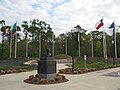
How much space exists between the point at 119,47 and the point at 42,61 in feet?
182

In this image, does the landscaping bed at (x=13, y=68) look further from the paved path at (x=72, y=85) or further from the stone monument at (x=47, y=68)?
the stone monument at (x=47, y=68)

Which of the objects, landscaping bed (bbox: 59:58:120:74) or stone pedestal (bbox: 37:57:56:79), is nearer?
stone pedestal (bbox: 37:57:56:79)

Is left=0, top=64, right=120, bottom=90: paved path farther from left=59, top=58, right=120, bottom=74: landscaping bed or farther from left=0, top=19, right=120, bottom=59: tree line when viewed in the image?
left=0, top=19, right=120, bottom=59: tree line

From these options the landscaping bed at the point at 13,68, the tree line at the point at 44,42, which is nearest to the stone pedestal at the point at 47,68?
the landscaping bed at the point at 13,68

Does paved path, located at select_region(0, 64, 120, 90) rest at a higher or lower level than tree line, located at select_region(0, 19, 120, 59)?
lower

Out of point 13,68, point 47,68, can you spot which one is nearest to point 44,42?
point 13,68

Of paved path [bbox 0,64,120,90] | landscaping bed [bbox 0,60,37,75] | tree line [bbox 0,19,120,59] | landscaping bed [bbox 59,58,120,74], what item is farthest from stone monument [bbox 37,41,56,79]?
tree line [bbox 0,19,120,59]

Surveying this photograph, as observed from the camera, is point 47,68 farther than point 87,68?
No

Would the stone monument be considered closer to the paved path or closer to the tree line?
the paved path

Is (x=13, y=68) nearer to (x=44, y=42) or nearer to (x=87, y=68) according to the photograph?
(x=87, y=68)

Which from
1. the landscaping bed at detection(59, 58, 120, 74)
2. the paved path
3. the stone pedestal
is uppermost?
the stone pedestal

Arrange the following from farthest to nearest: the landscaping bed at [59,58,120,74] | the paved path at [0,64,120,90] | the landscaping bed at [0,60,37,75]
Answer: the landscaping bed at [0,60,37,75]
the landscaping bed at [59,58,120,74]
the paved path at [0,64,120,90]

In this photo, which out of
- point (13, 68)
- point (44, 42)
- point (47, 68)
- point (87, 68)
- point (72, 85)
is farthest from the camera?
point (44, 42)

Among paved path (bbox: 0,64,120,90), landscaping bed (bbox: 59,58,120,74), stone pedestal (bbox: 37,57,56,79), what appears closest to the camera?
paved path (bbox: 0,64,120,90)
